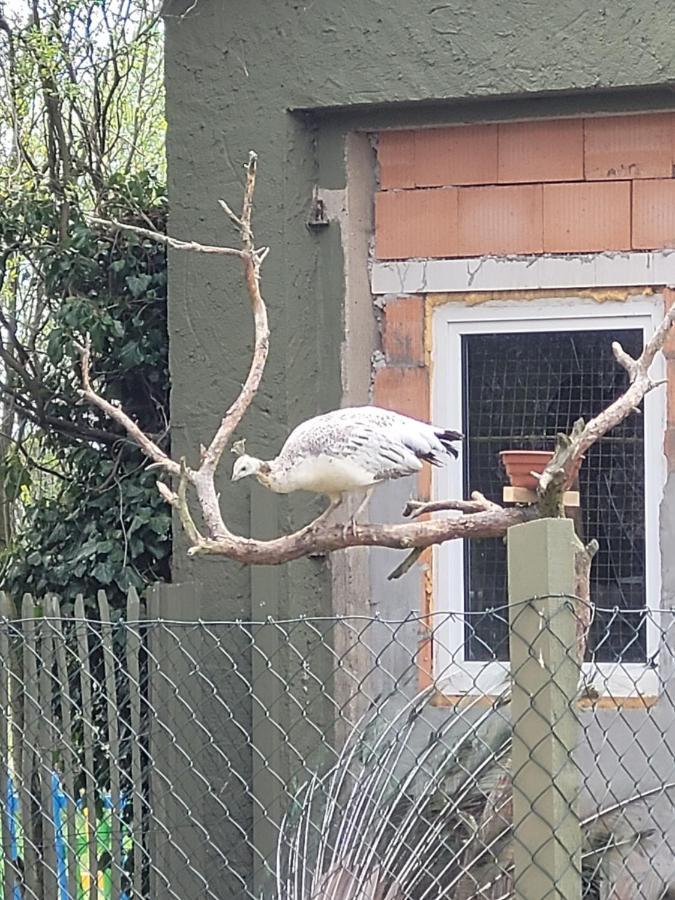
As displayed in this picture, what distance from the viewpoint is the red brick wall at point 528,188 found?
4863 mm

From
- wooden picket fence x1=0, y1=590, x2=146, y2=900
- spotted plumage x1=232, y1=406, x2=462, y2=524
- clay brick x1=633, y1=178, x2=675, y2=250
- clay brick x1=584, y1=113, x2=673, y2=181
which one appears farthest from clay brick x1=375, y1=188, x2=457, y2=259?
wooden picket fence x1=0, y1=590, x2=146, y2=900

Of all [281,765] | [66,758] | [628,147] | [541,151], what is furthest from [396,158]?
[66,758]

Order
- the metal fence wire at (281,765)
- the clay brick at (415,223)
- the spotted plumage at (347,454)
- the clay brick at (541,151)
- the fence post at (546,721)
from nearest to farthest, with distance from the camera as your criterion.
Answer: the fence post at (546,721) → the spotted plumage at (347,454) → the metal fence wire at (281,765) → the clay brick at (541,151) → the clay brick at (415,223)

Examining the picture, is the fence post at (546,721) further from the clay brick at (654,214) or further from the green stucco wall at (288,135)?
the clay brick at (654,214)

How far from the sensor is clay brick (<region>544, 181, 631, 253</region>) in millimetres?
4883

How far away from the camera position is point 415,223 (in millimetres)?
5086

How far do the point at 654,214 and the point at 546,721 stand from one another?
2.50 m

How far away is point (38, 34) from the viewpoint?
5711 mm

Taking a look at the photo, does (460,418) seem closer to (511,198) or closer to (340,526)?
(511,198)

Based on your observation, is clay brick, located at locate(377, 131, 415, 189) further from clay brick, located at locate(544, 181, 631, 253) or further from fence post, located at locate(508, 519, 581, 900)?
fence post, located at locate(508, 519, 581, 900)

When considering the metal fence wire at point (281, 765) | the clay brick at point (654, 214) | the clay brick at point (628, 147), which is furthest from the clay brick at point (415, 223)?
the metal fence wire at point (281, 765)

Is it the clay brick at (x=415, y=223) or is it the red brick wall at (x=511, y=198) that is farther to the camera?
the clay brick at (x=415, y=223)

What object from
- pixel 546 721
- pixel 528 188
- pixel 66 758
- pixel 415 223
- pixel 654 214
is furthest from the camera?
pixel 415 223

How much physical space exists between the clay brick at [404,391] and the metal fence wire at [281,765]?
0.72 metres
